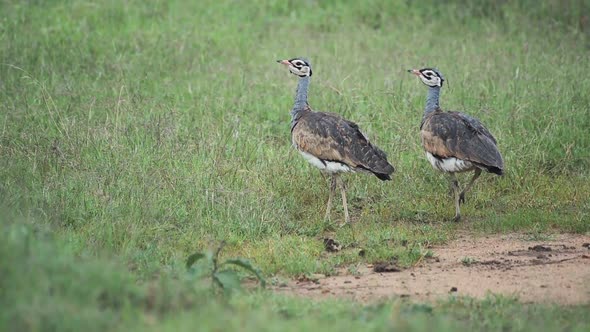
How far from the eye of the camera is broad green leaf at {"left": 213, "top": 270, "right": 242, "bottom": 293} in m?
6.89

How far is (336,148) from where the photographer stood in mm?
9453

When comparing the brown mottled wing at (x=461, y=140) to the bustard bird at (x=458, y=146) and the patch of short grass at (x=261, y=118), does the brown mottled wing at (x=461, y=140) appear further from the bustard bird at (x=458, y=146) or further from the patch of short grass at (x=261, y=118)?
the patch of short grass at (x=261, y=118)

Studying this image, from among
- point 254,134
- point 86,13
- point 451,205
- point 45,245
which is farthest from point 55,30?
point 45,245

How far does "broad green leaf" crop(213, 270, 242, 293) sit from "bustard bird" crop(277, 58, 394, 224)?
2.66 m

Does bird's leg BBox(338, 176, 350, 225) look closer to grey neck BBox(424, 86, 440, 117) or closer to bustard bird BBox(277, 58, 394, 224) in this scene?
bustard bird BBox(277, 58, 394, 224)

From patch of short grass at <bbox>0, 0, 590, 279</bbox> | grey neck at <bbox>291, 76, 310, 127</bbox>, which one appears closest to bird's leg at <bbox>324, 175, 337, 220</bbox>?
patch of short grass at <bbox>0, 0, 590, 279</bbox>

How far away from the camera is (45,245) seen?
6.03m

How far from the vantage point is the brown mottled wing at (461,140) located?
30.4 ft

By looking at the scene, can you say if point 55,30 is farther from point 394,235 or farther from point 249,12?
point 394,235

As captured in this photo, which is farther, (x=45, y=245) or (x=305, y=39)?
(x=305, y=39)

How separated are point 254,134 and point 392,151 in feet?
5.80

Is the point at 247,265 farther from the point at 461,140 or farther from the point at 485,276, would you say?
the point at 461,140

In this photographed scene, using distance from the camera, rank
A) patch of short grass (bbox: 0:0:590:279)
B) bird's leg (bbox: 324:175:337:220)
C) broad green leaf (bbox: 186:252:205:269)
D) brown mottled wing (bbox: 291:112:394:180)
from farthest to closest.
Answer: bird's leg (bbox: 324:175:337:220)
brown mottled wing (bbox: 291:112:394:180)
patch of short grass (bbox: 0:0:590:279)
broad green leaf (bbox: 186:252:205:269)

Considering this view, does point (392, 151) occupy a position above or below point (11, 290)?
below
